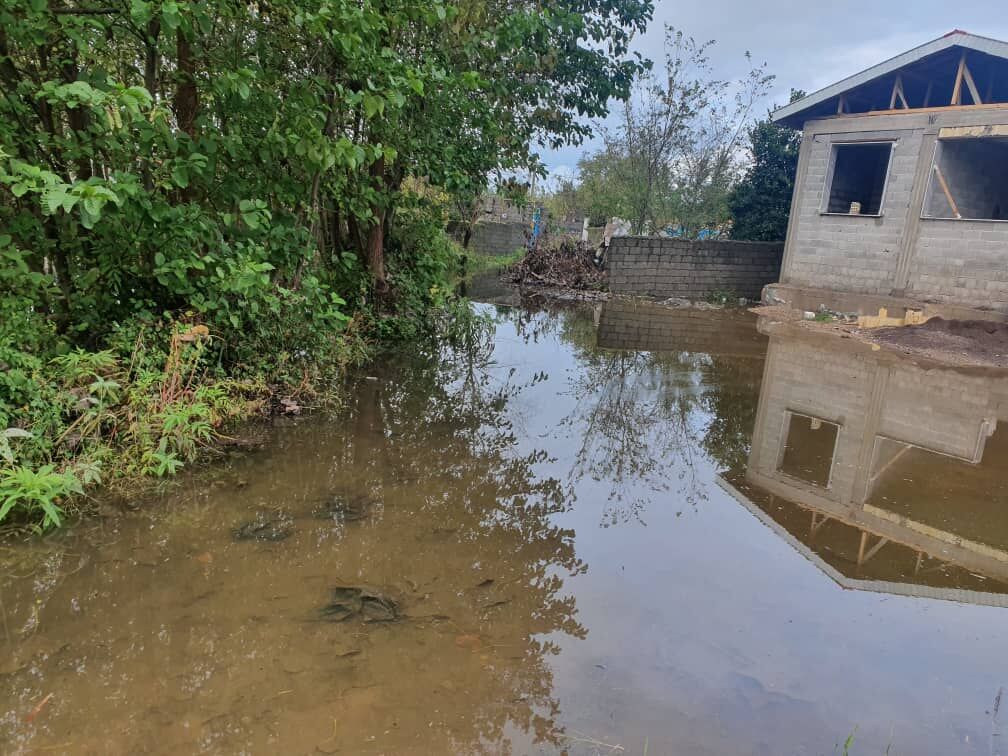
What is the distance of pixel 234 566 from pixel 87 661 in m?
0.72

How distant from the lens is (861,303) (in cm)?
1152

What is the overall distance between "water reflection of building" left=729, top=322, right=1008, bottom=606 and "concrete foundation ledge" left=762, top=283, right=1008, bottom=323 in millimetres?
3355

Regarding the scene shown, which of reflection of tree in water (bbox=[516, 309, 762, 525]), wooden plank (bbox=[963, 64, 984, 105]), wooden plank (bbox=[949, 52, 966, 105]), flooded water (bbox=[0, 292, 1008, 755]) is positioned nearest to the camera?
flooded water (bbox=[0, 292, 1008, 755])

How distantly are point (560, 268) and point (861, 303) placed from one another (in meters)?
7.33

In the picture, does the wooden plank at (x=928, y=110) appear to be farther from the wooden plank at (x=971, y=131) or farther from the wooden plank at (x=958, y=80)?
the wooden plank at (x=971, y=131)

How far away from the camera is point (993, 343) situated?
940cm

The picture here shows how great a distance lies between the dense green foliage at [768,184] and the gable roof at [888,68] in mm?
2553

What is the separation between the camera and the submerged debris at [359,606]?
2605 mm

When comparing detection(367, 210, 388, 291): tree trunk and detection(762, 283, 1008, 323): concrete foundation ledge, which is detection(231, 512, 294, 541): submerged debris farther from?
detection(762, 283, 1008, 323): concrete foundation ledge

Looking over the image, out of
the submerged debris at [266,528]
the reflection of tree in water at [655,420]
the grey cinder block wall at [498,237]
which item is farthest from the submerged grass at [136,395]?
the grey cinder block wall at [498,237]

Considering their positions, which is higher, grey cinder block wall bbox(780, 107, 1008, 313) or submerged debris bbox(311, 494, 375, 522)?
grey cinder block wall bbox(780, 107, 1008, 313)

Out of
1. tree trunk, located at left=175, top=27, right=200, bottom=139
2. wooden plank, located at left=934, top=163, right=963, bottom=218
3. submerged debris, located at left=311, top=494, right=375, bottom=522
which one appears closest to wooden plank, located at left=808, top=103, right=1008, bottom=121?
wooden plank, located at left=934, top=163, right=963, bottom=218

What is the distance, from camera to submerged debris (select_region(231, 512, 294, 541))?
3191 millimetres

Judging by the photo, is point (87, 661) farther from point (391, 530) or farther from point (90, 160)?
point (90, 160)
